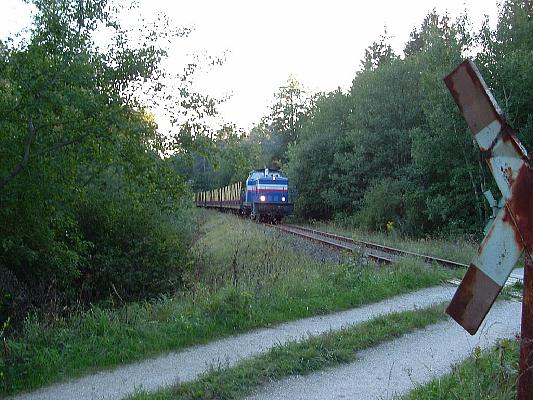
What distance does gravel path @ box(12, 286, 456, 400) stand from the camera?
5340mm

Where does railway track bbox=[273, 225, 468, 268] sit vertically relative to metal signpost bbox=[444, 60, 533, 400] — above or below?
below

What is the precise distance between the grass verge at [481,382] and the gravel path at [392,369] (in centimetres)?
32

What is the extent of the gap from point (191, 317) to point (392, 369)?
3.17m

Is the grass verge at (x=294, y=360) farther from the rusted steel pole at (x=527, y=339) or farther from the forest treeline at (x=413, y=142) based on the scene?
the forest treeline at (x=413, y=142)

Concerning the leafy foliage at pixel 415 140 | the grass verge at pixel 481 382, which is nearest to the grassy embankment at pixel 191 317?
the grass verge at pixel 481 382

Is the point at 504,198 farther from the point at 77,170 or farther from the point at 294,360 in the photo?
the point at 77,170

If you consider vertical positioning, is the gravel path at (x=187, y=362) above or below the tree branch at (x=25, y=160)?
below

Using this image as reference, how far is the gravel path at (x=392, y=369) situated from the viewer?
5.14 meters

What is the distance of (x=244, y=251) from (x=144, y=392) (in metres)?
11.6

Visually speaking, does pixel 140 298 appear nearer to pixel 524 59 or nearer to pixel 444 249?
pixel 444 249

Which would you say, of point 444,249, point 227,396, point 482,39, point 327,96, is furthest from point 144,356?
point 327,96

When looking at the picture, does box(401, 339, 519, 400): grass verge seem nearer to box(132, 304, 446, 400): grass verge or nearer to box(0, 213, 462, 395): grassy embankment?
box(132, 304, 446, 400): grass verge

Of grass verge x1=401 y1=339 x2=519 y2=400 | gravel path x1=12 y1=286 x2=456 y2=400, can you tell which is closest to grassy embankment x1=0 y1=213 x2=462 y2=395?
gravel path x1=12 y1=286 x2=456 y2=400

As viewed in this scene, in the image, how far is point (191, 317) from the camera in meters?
7.75
